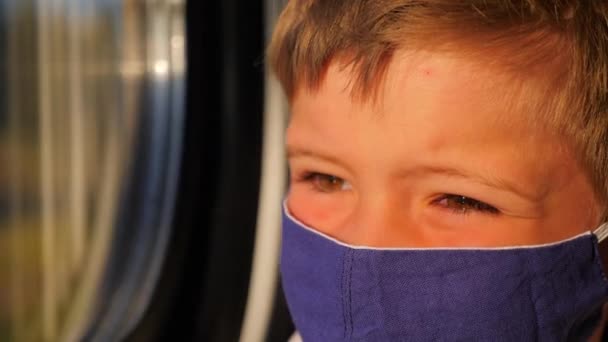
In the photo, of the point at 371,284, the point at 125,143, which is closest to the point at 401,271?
the point at 371,284

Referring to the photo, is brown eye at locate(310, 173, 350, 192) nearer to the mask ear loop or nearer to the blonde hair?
the blonde hair

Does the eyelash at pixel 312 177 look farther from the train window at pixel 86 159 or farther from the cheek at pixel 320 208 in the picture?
the train window at pixel 86 159

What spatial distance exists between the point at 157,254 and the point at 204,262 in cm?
18

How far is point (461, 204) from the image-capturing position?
89 centimetres

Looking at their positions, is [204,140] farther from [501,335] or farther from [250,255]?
[501,335]

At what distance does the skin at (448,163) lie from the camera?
83cm

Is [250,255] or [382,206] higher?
[382,206]

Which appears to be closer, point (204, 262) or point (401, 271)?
point (401, 271)

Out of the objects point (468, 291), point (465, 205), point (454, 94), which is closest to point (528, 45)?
point (454, 94)

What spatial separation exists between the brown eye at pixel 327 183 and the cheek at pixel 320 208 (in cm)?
1

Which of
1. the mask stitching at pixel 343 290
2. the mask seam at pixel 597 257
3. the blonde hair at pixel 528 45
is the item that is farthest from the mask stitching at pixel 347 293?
the mask seam at pixel 597 257

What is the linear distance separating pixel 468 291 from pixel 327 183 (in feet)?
0.95

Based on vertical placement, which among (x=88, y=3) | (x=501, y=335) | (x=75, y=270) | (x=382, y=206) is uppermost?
(x=88, y=3)

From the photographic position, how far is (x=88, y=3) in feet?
6.54
